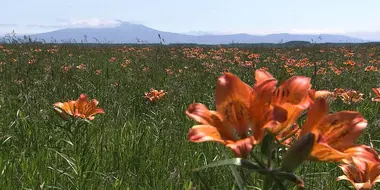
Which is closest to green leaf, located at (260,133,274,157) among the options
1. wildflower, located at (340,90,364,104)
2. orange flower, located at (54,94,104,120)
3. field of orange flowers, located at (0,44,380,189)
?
field of orange flowers, located at (0,44,380,189)

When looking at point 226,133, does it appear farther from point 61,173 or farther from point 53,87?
point 53,87

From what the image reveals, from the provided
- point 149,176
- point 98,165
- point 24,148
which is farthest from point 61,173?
point 24,148

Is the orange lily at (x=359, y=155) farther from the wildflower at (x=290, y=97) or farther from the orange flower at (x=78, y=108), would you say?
the orange flower at (x=78, y=108)

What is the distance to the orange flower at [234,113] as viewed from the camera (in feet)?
2.62

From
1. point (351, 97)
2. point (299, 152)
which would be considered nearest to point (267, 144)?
point (299, 152)

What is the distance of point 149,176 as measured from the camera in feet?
Result: 7.74

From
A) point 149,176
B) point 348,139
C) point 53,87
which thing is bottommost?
point 149,176

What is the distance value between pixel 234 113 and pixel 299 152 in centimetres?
18

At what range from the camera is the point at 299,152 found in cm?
72

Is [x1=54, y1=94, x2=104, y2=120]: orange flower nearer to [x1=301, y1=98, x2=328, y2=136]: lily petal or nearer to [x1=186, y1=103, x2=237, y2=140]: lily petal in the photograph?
[x1=186, y1=103, x2=237, y2=140]: lily petal

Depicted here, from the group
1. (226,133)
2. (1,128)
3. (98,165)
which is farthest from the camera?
(1,128)

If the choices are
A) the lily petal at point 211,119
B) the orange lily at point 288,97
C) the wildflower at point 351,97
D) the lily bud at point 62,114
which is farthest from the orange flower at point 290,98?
the wildflower at point 351,97

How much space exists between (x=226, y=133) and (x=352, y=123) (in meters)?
0.27

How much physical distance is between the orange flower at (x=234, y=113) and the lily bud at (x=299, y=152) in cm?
7
